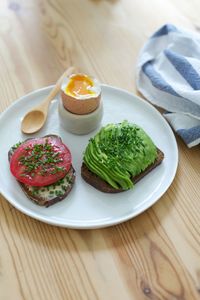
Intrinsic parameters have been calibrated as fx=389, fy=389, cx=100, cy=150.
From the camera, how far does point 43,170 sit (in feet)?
2.75

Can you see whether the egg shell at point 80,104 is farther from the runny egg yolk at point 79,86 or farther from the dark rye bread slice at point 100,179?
the dark rye bread slice at point 100,179

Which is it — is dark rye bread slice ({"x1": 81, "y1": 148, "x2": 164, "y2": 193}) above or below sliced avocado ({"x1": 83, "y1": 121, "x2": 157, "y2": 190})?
below

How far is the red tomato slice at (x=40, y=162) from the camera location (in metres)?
0.83

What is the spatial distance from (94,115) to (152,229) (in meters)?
0.33

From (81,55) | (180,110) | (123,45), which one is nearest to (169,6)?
(123,45)

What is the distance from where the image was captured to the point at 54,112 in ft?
3.52

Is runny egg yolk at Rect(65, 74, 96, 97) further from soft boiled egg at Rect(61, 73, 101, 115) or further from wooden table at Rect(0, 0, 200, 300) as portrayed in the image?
wooden table at Rect(0, 0, 200, 300)

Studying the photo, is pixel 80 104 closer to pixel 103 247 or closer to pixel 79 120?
pixel 79 120

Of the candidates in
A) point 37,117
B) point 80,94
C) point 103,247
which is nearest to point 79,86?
point 80,94

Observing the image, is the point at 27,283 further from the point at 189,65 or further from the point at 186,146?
the point at 189,65

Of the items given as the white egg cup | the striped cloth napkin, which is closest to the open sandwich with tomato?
the white egg cup

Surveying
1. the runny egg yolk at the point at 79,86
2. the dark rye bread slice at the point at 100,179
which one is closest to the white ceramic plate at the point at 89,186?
the dark rye bread slice at the point at 100,179

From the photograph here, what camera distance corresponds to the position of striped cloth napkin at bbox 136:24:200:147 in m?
1.04

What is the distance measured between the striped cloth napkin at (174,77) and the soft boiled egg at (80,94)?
22 centimetres
